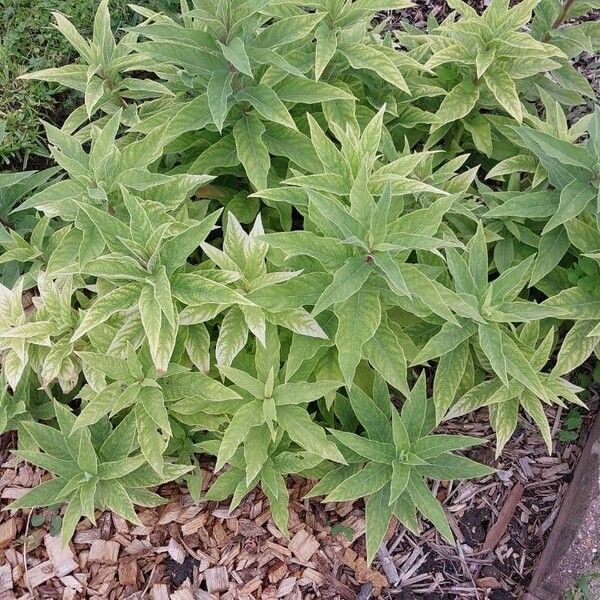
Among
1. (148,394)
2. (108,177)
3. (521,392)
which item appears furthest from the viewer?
(521,392)

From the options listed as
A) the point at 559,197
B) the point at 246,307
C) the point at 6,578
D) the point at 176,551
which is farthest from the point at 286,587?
the point at 559,197

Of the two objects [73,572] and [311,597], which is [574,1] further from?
[73,572]

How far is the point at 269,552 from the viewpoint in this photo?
3010 millimetres

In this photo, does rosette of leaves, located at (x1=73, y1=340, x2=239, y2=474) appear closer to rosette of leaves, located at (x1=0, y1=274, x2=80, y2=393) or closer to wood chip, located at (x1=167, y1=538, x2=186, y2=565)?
rosette of leaves, located at (x1=0, y1=274, x2=80, y2=393)

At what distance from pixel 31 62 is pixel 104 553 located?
285cm

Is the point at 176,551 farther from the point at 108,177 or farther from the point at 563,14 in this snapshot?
the point at 563,14

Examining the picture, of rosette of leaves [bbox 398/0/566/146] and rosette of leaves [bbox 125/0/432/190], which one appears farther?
rosette of leaves [bbox 398/0/566/146]

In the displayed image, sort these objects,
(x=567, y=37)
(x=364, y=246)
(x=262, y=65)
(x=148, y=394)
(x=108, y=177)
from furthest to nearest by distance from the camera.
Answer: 1. (x=567, y=37)
2. (x=262, y=65)
3. (x=108, y=177)
4. (x=148, y=394)
5. (x=364, y=246)

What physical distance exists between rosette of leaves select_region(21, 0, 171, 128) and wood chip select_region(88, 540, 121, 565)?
1.92 m

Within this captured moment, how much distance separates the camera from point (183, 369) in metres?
2.50

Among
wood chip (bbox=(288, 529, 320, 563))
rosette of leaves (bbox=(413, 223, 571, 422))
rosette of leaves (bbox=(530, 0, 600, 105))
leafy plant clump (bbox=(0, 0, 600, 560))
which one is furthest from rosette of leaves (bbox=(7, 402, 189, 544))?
rosette of leaves (bbox=(530, 0, 600, 105))

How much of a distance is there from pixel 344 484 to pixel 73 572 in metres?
1.33

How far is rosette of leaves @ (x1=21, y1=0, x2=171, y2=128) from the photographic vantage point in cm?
291

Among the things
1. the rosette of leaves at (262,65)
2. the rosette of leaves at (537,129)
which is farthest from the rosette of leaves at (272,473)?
the rosette of leaves at (537,129)
